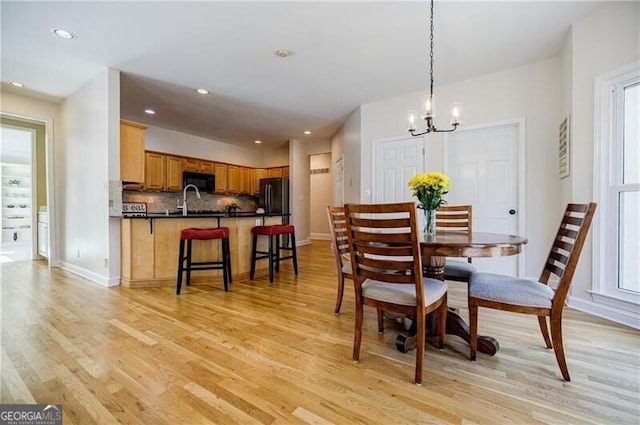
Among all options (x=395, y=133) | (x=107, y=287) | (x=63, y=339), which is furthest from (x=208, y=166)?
(x=63, y=339)

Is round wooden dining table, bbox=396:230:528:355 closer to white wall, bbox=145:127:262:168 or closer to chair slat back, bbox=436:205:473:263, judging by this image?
chair slat back, bbox=436:205:473:263

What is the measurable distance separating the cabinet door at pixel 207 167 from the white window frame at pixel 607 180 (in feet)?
21.2

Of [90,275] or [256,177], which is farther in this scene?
[256,177]

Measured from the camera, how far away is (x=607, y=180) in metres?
2.40

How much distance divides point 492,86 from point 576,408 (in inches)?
141

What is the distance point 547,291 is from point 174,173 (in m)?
6.25

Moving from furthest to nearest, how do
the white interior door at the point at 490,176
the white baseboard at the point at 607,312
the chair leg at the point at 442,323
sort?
1. the white interior door at the point at 490,176
2. the white baseboard at the point at 607,312
3. the chair leg at the point at 442,323

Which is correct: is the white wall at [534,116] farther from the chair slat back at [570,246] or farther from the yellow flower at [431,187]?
the yellow flower at [431,187]

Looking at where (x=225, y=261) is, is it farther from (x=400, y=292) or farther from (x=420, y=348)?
(x=420, y=348)

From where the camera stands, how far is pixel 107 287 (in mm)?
3301

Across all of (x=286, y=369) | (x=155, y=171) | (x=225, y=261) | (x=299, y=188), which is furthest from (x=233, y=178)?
(x=286, y=369)

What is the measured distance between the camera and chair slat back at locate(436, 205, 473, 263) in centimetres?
272
